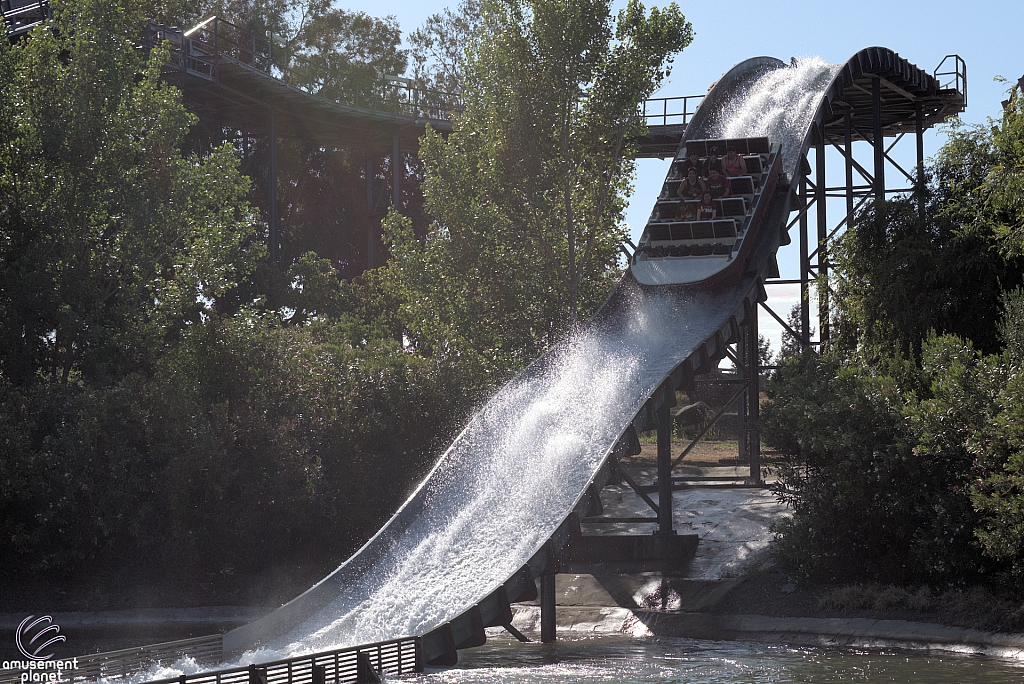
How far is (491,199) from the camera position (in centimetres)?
2402

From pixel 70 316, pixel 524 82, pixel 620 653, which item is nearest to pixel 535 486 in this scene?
pixel 620 653

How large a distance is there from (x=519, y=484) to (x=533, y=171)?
1001cm

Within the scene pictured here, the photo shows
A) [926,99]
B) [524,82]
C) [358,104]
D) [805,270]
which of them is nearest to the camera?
[524,82]

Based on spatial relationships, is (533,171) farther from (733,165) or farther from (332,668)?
(332,668)

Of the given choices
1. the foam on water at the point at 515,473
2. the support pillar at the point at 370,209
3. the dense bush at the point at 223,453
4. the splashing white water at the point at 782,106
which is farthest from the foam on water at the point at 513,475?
the support pillar at the point at 370,209

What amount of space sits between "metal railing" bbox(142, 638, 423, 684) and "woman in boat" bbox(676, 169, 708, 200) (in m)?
12.6

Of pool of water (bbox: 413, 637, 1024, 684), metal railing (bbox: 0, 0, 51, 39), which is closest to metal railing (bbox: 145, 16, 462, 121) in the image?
metal railing (bbox: 0, 0, 51, 39)

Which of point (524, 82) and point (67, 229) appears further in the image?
point (524, 82)

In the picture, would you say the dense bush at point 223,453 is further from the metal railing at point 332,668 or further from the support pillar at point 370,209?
the support pillar at point 370,209

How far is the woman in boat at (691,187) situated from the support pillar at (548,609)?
31.9 ft

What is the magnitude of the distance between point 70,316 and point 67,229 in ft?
5.16

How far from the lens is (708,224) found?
20.9m

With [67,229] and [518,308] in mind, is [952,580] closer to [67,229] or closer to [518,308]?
[518,308]

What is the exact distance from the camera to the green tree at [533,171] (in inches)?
933
